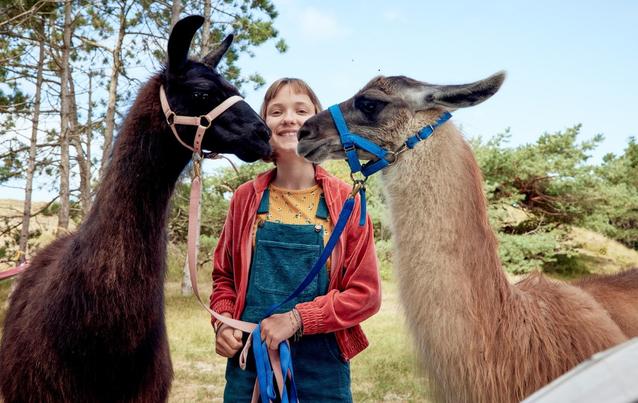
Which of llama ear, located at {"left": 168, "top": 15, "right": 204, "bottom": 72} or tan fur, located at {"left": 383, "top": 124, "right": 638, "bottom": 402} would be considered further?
llama ear, located at {"left": 168, "top": 15, "right": 204, "bottom": 72}

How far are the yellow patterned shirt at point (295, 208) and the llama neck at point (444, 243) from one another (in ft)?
1.27

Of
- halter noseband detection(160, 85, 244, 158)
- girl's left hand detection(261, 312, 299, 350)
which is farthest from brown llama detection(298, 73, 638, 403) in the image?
girl's left hand detection(261, 312, 299, 350)

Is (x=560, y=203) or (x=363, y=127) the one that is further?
(x=560, y=203)

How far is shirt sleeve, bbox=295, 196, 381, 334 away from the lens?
2.03 meters

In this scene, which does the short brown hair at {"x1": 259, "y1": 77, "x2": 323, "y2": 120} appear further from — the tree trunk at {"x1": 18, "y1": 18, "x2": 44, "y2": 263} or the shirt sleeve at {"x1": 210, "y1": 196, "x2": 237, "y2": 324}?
the tree trunk at {"x1": 18, "y1": 18, "x2": 44, "y2": 263}

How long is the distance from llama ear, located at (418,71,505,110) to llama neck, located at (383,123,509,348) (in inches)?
5.5

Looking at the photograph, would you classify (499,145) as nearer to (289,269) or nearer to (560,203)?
(560,203)

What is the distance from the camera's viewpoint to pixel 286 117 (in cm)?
244

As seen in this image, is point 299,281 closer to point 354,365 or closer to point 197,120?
point 197,120

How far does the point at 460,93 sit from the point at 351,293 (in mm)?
1033

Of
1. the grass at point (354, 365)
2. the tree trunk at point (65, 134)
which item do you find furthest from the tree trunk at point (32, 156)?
the grass at point (354, 365)

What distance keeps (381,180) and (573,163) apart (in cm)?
1558

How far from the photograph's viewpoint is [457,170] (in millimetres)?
2396

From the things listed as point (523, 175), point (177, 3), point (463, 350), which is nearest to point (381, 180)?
point (463, 350)
